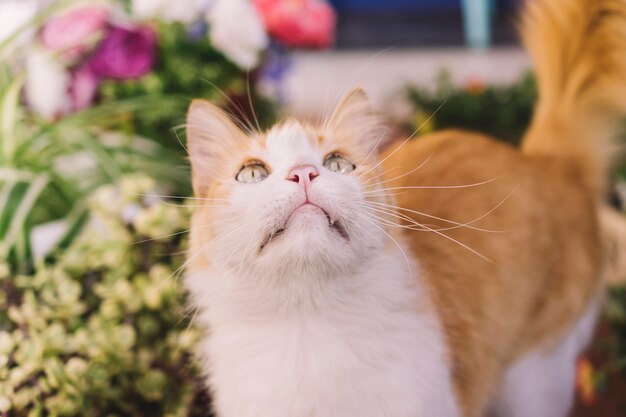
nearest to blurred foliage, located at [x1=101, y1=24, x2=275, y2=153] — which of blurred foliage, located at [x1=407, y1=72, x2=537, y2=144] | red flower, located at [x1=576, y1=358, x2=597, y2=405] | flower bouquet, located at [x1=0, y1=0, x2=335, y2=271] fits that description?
flower bouquet, located at [x1=0, y1=0, x2=335, y2=271]

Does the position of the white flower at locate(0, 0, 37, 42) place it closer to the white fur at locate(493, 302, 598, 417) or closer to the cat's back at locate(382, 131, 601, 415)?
the cat's back at locate(382, 131, 601, 415)

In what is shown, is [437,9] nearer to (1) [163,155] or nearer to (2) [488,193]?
(1) [163,155]

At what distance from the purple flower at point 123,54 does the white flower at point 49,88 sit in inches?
3.7

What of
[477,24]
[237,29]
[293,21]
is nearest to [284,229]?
[237,29]

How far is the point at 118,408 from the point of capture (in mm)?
968

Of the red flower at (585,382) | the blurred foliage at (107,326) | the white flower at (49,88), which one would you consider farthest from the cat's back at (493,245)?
the white flower at (49,88)

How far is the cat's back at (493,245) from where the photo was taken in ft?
2.94

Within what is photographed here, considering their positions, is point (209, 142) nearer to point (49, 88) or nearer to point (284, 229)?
point (284, 229)

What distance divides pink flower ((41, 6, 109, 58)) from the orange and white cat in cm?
84

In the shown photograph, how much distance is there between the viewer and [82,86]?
60.4 inches

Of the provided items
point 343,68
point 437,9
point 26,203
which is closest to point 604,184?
point 26,203

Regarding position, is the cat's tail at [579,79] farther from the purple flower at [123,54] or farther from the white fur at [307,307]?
the purple flower at [123,54]

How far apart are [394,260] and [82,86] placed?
1130 mm

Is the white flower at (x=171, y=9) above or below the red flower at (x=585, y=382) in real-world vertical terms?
above
